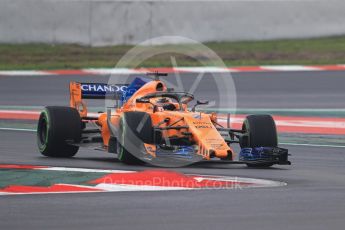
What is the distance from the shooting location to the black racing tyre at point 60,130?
46.9 ft

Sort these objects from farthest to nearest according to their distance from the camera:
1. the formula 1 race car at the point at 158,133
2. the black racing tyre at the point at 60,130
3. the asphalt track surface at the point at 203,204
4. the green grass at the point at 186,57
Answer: the green grass at the point at 186,57, the black racing tyre at the point at 60,130, the formula 1 race car at the point at 158,133, the asphalt track surface at the point at 203,204

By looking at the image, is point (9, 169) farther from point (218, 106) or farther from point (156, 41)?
point (156, 41)

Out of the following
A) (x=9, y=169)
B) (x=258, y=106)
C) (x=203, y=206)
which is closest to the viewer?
(x=203, y=206)

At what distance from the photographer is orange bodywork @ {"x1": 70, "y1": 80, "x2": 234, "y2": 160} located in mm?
12766

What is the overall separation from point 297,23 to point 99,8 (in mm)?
5110

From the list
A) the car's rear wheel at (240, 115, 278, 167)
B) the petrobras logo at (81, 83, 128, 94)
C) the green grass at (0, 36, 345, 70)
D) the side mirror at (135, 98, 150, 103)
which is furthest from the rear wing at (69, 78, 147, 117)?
the green grass at (0, 36, 345, 70)

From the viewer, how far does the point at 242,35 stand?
28547mm

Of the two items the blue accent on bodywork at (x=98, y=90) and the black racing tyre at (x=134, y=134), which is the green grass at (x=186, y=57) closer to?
the blue accent on bodywork at (x=98, y=90)

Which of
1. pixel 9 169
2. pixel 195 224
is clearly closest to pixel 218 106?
pixel 9 169

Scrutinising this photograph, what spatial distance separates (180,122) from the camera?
13312 millimetres

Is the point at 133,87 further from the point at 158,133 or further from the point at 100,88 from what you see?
the point at 158,133

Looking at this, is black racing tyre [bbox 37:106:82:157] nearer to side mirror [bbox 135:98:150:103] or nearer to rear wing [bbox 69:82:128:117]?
rear wing [bbox 69:82:128:117]

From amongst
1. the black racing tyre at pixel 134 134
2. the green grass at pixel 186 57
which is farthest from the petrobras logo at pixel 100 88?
the green grass at pixel 186 57

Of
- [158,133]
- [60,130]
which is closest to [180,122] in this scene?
[158,133]
